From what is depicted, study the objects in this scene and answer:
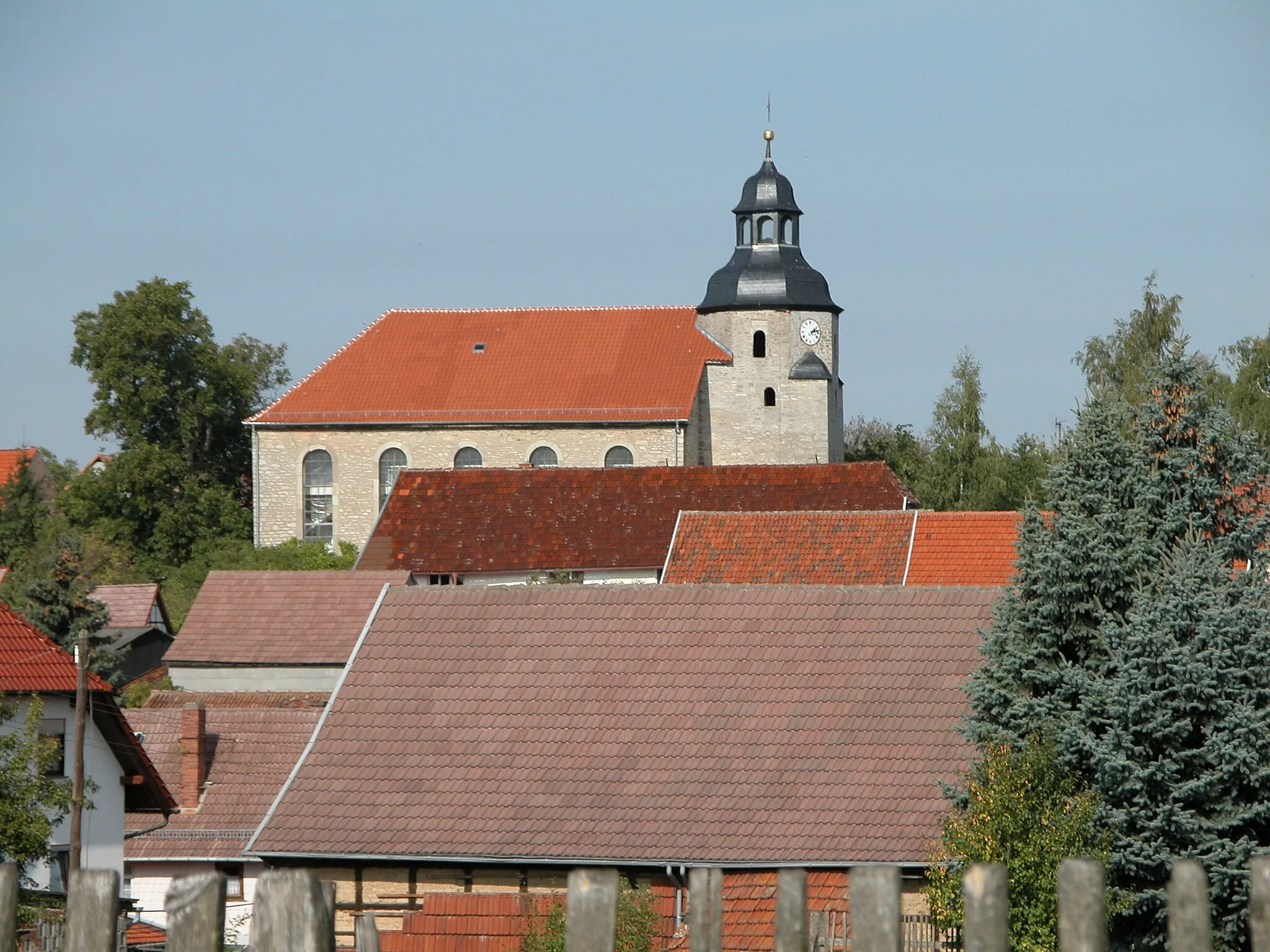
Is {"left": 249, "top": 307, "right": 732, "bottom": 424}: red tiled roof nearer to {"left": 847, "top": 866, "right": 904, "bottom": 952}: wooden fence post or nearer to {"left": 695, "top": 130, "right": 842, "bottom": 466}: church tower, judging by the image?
{"left": 695, "top": 130, "right": 842, "bottom": 466}: church tower

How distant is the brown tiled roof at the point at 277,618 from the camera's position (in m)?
41.4

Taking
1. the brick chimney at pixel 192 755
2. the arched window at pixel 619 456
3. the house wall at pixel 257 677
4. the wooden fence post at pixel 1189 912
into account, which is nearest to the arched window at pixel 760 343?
the arched window at pixel 619 456

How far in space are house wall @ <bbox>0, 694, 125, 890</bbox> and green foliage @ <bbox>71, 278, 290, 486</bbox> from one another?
148 feet

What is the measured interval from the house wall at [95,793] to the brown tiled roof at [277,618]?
1541cm

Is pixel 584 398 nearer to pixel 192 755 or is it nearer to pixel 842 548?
pixel 842 548

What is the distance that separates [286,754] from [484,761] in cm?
964

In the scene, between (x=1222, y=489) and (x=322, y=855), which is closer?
(x=1222, y=489)

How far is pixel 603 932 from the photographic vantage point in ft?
12.5

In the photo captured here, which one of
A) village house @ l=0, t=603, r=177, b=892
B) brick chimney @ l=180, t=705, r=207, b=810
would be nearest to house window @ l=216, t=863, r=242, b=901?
village house @ l=0, t=603, r=177, b=892

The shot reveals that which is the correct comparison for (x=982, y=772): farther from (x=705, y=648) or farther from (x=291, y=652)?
(x=291, y=652)

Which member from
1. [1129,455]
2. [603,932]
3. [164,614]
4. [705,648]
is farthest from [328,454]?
[603,932]

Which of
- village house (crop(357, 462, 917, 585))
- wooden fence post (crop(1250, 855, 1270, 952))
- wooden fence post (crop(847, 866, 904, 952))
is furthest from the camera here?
village house (crop(357, 462, 917, 585))

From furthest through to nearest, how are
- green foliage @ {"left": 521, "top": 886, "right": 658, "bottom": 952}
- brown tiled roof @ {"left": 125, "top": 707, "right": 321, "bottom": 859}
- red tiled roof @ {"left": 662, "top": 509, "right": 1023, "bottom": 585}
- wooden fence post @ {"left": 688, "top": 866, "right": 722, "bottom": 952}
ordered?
red tiled roof @ {"left": 662, "top": 509, "right": 1023, "bottom": 585}, brown tiled roof @ {"left": 125, "top": 707, "right": 321, "bottom": 859}, green foliage @ {"left": 521, "top": 886, "right": 658, "bottom": 952}, wooden fence post @ {"left": 688, "top": 866, "right": 722, "bottom": 952}

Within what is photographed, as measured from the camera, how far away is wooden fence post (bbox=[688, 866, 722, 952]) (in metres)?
4.00
